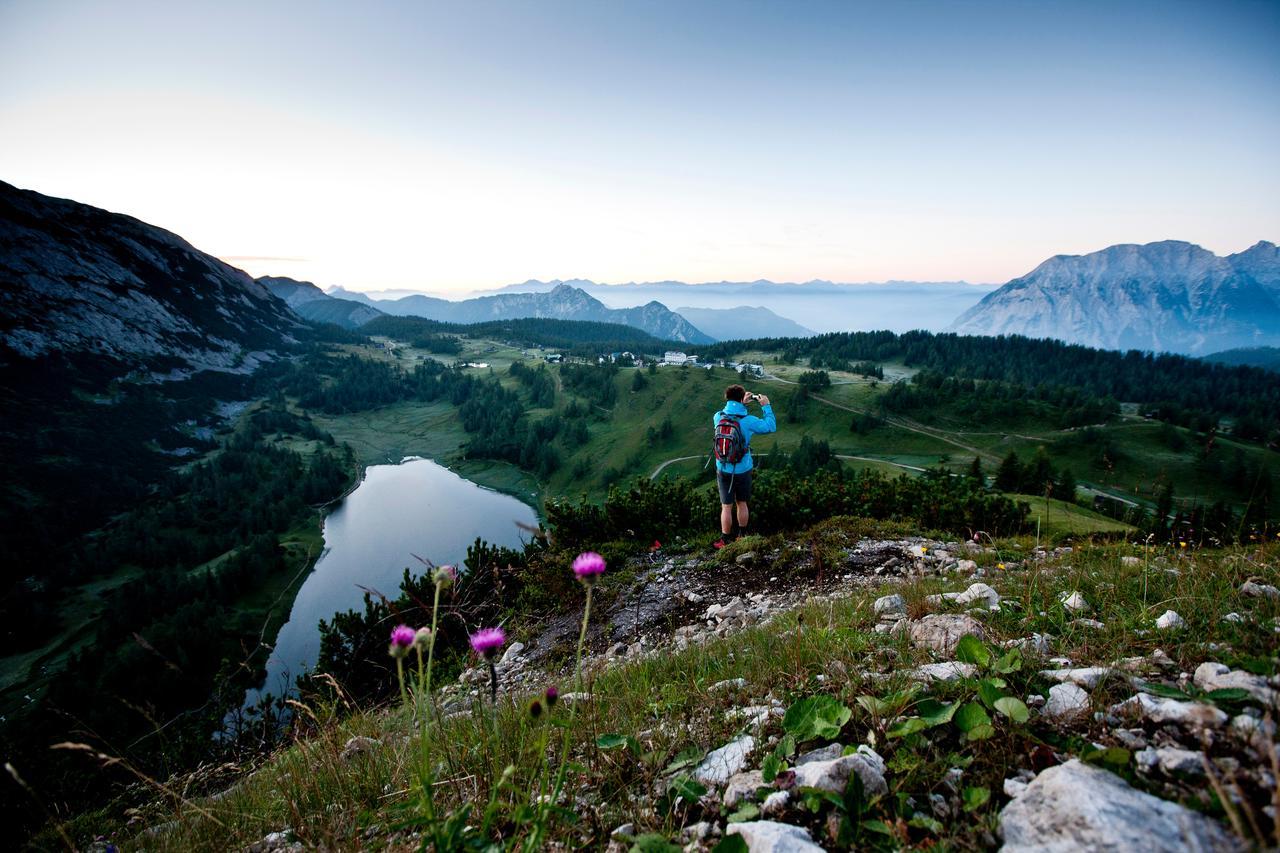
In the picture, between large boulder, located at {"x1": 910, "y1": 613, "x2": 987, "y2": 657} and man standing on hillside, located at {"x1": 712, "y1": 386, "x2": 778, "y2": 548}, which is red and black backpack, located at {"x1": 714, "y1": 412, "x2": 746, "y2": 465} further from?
large boulder, located at {"x1": 910, "y1": 613, "x2": 987, "y2": 657}

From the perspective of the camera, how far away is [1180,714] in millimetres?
2332

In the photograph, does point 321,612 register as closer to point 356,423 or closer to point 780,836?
point 780,836

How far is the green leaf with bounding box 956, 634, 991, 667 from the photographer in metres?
3.29

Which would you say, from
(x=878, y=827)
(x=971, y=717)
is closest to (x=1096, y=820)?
(x=878, y=827)

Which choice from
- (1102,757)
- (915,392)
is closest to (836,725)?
(1102,757)

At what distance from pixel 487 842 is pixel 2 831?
1272 cm

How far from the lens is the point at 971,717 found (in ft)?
8.89

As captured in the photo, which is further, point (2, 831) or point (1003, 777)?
point (2, 831)

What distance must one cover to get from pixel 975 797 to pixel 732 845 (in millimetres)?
1130

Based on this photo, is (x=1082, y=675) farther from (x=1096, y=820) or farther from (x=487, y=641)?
(x=487, y=641)

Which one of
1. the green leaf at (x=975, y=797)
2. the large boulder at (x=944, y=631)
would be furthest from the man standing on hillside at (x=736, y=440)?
the green leaf at (x=975, y=797)

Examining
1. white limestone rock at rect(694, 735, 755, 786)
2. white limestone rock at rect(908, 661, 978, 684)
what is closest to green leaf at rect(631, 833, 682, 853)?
white limestone rock at rect(694, 735, 755, 786)

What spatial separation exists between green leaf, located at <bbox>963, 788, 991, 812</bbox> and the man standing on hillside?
8.78 meters

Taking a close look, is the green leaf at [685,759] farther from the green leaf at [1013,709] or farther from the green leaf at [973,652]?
the green leaf at [973,652]
